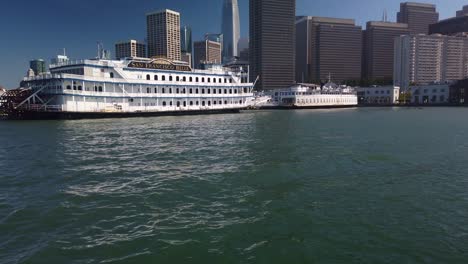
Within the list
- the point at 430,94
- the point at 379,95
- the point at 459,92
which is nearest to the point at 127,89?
the point at 379,95

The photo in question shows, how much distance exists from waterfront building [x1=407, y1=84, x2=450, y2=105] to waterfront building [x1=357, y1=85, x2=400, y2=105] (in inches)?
371

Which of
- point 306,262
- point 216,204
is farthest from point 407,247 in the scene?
point 216,204

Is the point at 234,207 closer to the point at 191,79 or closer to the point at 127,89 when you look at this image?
the point at 127,89

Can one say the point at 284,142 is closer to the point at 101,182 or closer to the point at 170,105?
the point at 101,182

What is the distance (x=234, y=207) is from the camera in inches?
468

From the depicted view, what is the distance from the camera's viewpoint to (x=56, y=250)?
8.69 meters

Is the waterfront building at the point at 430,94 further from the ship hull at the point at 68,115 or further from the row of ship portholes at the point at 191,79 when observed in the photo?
the ship hull at the point at 68,115

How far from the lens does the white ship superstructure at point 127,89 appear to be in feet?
179

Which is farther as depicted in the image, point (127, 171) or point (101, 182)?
point (127, 171)

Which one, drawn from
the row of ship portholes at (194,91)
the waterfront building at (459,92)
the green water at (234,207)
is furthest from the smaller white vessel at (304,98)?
the green water at (234,207)

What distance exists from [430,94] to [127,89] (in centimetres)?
15117

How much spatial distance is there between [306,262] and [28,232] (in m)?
8.24

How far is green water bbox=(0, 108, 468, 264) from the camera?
28.4ft

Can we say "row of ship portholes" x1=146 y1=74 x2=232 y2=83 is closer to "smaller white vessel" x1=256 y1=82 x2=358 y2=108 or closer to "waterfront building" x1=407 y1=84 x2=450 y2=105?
"smaller white vessel" x1=256 y1=82 x2=358 y2=108
